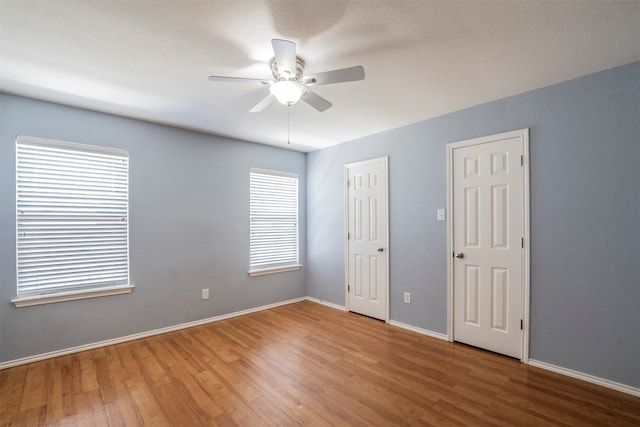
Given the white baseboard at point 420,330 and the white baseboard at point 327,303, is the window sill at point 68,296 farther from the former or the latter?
the white baseboard at point 420,330

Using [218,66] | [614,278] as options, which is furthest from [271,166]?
[614,278]

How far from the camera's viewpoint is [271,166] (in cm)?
452

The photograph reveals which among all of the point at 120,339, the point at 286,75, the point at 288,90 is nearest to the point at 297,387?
the point at 120,339

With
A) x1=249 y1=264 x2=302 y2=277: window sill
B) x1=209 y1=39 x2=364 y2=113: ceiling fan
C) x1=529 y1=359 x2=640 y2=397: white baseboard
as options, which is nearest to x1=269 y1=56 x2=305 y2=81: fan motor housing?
x1=209 y1=39 x2=364 y2=113: ceiling fan

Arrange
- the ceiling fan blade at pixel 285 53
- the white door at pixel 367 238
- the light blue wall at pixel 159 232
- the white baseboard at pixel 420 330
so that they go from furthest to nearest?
the white door at pixel 367 238, the white baseboard at pixel 420 330, the light blue wall at pixel 159 232, the ceiling fan blade at pixel 285 53

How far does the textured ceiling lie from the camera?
5.29ft

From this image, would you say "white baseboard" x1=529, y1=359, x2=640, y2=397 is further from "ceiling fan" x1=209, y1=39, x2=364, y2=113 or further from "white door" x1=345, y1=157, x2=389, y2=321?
"ceiling fan" x1=209, y1=39, x2=364, y2=113

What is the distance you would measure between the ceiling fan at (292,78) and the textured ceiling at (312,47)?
19 centimetres

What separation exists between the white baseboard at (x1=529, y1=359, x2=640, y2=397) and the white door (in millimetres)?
1620

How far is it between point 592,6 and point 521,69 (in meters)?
0.67

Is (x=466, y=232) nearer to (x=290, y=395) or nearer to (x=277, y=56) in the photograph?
(x=290, y=395)

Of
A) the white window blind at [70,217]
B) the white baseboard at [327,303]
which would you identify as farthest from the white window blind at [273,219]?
the white window blind at [70,217]

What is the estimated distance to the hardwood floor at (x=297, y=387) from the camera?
76.5 inches

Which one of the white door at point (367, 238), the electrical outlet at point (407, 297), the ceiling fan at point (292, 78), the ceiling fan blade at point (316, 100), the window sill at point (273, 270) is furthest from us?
the window sill at point (273, 270)
